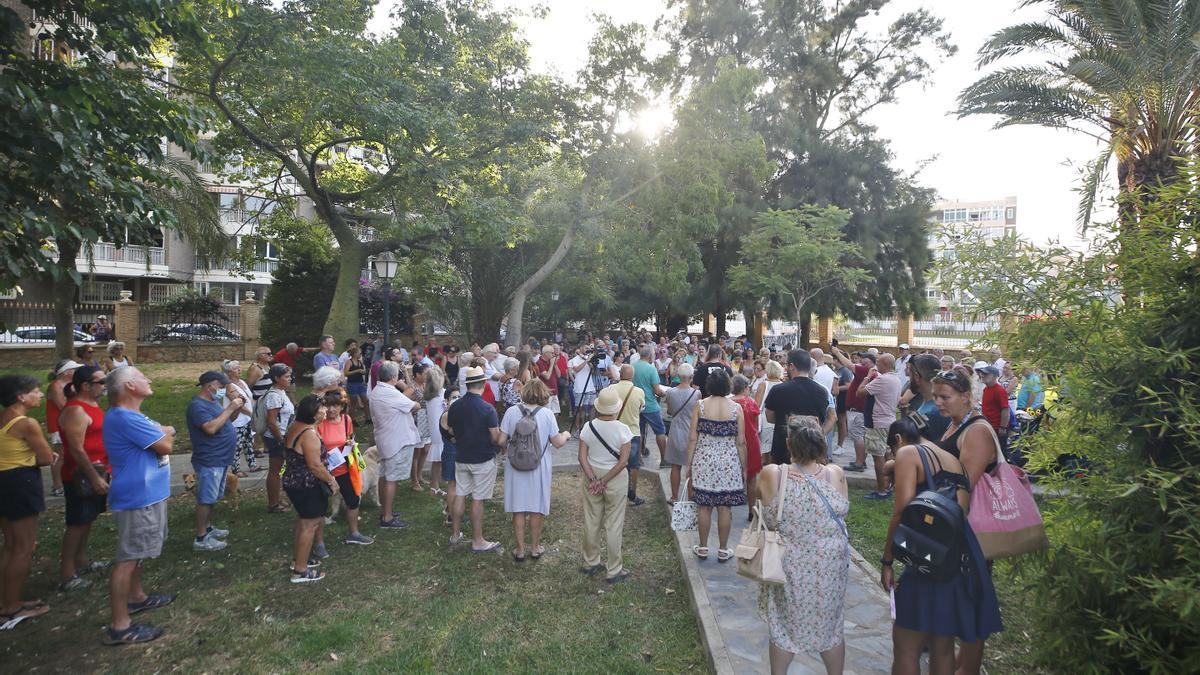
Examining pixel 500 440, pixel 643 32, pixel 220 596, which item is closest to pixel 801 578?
pixel 500 440

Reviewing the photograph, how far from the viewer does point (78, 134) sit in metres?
4.68

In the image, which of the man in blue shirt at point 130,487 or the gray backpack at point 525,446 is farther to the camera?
the gray backpack at point 525,446

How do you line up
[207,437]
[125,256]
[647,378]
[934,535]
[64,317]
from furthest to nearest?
[125,256]
[64,317]
[647,378]
[207,437]
[934,535]

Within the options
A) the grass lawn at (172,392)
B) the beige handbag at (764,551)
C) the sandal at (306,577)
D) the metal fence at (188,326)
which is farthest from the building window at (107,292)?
the beige handbag at (764,551)

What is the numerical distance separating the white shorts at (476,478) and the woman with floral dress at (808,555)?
3136 millimetres

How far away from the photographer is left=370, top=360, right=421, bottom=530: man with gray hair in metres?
6.48

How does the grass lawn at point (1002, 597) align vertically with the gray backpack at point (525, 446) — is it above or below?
below

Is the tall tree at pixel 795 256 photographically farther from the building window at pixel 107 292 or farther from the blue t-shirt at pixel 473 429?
the building window at pixel 107 292

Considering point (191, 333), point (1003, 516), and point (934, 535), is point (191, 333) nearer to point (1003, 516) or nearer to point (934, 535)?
point (934, 535)

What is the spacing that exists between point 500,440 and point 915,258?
25078mm

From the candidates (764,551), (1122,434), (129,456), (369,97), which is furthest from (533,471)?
(369,97)

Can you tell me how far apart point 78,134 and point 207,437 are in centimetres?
276

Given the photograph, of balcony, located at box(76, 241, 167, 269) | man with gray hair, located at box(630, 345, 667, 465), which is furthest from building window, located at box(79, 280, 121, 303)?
man with gray hair, located at box(630, 345, 667, 465)

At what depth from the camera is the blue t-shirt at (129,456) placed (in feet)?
14.0
